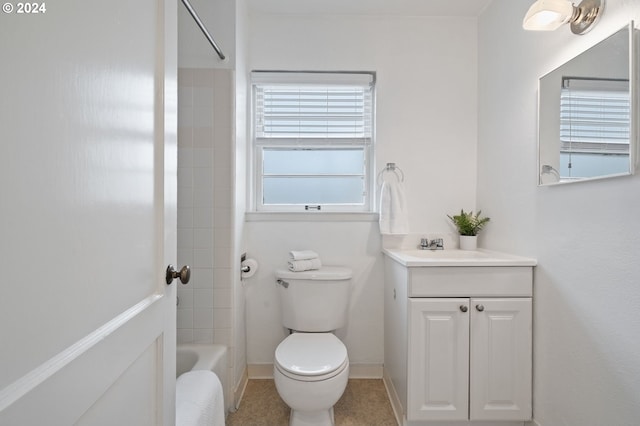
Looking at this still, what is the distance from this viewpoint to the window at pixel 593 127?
1.01 meters

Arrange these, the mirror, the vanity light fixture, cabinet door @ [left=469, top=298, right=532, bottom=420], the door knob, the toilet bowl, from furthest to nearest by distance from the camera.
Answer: cabinet door @ [left=469, top=298, right=532, bottom=420]
the toilet bowl
the vanity light fixture
the mirror
the door knob

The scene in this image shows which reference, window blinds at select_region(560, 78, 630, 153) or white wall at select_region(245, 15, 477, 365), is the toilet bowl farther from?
window blinds at select_region(560, 78, 630, 153)

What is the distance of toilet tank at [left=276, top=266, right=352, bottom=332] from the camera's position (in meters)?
1.75

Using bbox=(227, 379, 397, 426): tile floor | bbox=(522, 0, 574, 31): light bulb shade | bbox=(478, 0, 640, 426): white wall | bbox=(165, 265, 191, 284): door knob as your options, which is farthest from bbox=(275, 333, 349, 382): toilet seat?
bbox=(522, 0, 574, 31): light bulb shade

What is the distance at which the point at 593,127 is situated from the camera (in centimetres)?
113

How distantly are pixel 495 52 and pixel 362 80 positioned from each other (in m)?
0.79

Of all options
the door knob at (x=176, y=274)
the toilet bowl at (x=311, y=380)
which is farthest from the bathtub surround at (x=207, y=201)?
the door knob at (x=176, y=274)

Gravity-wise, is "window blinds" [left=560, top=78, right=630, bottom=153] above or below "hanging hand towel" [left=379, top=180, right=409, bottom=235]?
above

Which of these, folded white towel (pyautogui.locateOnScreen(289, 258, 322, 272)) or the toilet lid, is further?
folded white towel (pyautogui.locateOnScreen(289, 258, 322, 272))

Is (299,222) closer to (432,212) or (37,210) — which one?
(432,212)

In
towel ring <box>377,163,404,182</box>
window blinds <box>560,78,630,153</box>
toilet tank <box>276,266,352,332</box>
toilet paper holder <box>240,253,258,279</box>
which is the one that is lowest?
toilet tank <box>276,266,352,332</box>

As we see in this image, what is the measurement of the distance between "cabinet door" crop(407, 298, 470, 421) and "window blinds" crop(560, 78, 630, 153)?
81cm

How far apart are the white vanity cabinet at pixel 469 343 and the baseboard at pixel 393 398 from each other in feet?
0.46

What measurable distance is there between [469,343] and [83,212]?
157 centimetres
